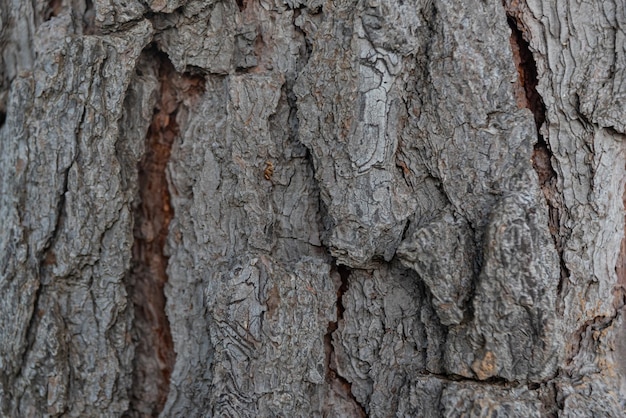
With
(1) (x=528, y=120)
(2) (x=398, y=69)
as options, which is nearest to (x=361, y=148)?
(2) (x=398, y=69)

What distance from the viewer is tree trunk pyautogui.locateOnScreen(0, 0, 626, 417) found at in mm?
1092

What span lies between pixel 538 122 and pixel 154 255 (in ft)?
2.95

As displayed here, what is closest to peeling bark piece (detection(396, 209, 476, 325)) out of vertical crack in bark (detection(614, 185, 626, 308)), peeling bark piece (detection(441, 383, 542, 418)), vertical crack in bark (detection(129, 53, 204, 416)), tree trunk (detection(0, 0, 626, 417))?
tree trunk (detection(0, 0, 626, 417))

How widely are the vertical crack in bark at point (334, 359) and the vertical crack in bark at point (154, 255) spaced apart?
0.38 metres

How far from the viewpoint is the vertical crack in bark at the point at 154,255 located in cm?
130

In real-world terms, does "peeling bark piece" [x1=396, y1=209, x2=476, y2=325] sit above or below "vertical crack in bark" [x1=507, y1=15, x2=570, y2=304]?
below

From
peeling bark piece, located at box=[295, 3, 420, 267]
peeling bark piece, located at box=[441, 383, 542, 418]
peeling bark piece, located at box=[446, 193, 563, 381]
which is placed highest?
peeling bark piece, located at box=[295, 3, 420, 267]

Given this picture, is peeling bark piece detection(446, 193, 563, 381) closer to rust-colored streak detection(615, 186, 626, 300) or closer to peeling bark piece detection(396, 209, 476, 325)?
peeling bark piece detection(396, 209, 476, 325)

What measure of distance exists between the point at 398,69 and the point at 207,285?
608mm

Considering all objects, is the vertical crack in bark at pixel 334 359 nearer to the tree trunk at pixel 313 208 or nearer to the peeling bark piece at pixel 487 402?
the tree trunk at pixel 313 208

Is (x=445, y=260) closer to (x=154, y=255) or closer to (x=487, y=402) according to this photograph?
(x=487, y=402)

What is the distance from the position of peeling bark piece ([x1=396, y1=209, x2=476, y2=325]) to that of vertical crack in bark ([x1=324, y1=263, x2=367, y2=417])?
6.9 inches

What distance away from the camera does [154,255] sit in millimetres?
1342

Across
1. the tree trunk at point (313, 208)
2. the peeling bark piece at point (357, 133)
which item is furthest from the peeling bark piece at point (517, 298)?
the peeling bark piece at point (357, 133)
